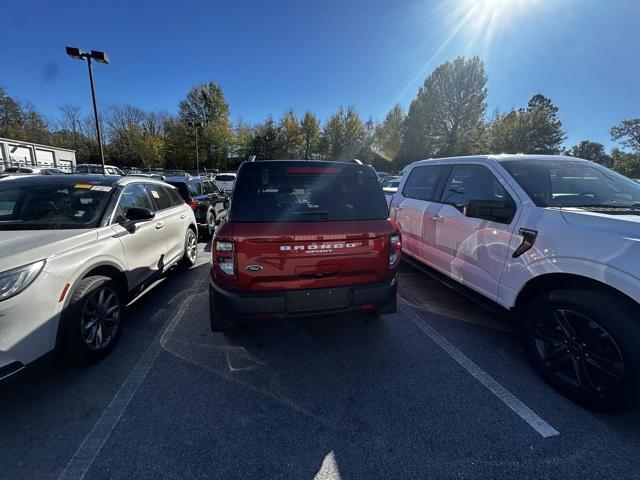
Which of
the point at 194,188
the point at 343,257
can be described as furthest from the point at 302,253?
the point at 194,188

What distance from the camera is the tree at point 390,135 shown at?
49531mm

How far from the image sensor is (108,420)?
7.05 ft

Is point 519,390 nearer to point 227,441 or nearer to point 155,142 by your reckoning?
point 227,441

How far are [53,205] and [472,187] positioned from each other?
483cm

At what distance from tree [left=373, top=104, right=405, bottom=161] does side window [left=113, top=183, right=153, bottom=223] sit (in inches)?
1933

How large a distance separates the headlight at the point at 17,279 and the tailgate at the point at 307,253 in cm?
144

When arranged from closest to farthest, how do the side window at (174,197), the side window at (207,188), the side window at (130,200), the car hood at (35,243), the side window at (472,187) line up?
the car hood at (35,243)
the side window at (472,187)
the side window at (130,200)
the side window at (174,197)
the side window at (207,188)

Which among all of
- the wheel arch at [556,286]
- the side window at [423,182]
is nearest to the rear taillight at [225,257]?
the wheel arch at [556,286]

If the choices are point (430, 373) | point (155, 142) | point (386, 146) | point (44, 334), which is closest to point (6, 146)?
point (155, 142)

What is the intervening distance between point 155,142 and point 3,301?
55696 mm

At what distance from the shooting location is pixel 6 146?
28.5m

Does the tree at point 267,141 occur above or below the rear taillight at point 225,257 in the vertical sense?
above

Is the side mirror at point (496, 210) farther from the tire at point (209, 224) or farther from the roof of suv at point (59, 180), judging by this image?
the tire at point (209, 224)

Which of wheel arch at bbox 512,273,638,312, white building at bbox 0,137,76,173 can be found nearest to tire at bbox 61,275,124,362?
wheel arch at bbox 512,273,638,312
